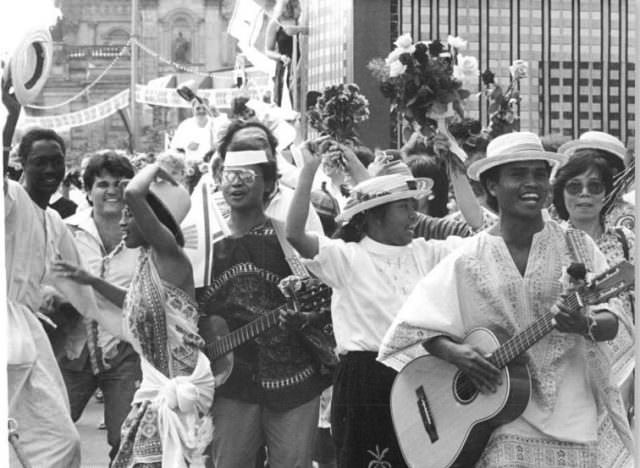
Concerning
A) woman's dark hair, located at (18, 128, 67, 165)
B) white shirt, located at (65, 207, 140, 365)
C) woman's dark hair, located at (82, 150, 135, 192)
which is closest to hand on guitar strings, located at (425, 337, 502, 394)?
white shirt, located at (65, 207, 140, 365)

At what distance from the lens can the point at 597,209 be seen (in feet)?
23.6

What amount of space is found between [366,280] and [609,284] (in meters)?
1.58

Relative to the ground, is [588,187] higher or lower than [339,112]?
lower

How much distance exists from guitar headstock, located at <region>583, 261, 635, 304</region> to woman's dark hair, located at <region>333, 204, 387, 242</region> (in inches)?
66.0

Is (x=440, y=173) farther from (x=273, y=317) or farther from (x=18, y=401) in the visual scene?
(x=18, y=401)

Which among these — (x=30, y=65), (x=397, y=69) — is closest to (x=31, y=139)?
(x=30, y=65)

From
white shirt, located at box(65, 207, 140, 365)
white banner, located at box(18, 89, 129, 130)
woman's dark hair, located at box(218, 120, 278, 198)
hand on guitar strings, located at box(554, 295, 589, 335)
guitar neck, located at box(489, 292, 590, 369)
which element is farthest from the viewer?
white banner, located at box(18, 89, 129, 130)

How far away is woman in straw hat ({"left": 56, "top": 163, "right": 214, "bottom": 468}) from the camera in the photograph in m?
7.11

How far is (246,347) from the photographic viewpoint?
7730 mm

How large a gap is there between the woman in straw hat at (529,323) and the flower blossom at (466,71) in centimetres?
166

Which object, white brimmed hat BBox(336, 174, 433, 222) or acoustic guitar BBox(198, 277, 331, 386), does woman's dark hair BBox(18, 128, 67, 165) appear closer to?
acoustic guitar BBox(198, 277, 331, 386)

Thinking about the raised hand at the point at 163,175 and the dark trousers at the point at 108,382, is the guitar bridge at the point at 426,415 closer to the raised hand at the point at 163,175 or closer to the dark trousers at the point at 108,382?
the raised hand at the point at 163,175

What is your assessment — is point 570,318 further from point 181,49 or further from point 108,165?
point 181,49

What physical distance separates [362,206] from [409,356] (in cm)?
100
